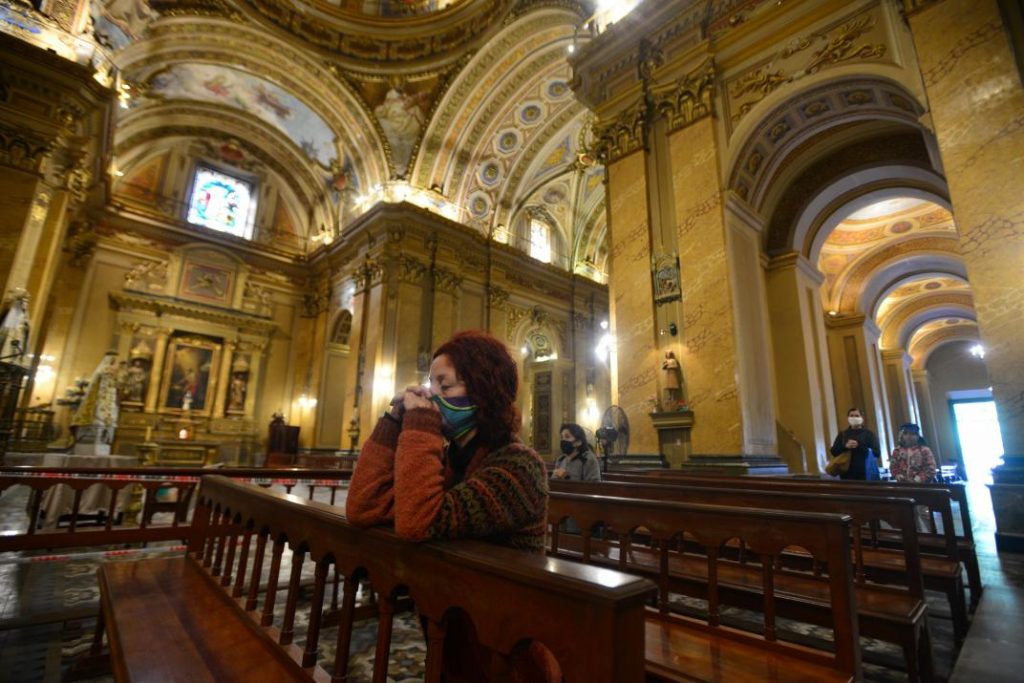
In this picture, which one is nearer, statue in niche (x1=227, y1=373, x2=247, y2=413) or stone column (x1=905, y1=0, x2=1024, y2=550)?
stone column (x1=905, y1=0, x2=1024, y2=550)

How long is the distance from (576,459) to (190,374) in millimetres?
13587

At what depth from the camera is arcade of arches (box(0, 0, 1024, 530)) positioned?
21.3 ft

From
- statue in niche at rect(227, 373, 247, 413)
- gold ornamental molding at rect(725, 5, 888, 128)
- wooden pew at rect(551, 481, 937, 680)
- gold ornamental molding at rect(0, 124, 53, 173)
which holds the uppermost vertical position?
gold ornamental molding at rect(725, 5, 888, 128)

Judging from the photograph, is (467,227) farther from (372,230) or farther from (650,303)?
(650,303)

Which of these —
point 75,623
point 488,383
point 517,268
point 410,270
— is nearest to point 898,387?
point 517,268

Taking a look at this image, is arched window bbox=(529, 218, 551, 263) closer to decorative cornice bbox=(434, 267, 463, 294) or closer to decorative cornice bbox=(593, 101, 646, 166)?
decorative cornice bbox=(434, 267, 463, 294)

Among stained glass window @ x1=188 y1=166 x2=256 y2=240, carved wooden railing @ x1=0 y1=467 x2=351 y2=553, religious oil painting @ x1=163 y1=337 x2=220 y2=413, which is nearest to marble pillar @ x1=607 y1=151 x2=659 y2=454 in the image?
carved wooden railing @ x1=0 y1=467 x2=351 y2=553

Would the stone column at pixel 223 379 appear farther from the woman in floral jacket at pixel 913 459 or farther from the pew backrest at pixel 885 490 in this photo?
the woman in floral jacket at pixel 913 459

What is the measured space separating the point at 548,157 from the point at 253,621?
1584 centimetres

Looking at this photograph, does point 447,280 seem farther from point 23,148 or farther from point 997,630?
point 997,630

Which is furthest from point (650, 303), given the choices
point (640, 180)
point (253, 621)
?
point (253, 621)

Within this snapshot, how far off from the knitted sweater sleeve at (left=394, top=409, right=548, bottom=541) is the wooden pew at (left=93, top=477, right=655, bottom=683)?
0.06 metres

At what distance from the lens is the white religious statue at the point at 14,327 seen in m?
7.63

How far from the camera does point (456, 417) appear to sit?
A: 148cm
